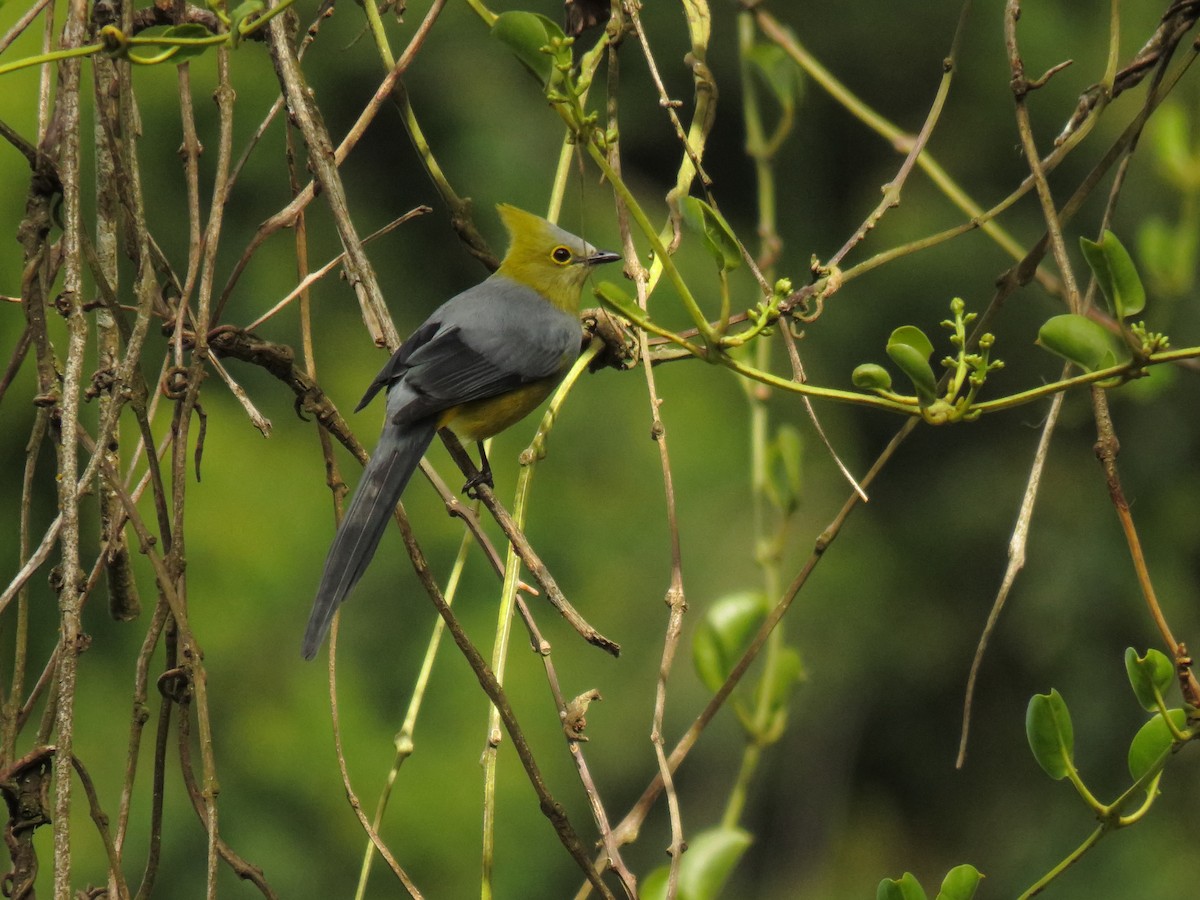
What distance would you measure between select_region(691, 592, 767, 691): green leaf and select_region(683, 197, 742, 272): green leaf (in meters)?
0.94

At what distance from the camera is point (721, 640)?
2568 mm

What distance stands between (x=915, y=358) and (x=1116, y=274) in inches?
10.4

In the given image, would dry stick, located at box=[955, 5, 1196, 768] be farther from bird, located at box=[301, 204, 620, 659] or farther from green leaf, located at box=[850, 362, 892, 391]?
bird, located at box=[301, 204, 620, 659]

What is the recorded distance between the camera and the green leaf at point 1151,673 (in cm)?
175

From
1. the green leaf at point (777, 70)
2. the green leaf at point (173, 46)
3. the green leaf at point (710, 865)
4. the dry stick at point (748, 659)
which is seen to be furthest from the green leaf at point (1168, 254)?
the green leaf at point (173, 46)

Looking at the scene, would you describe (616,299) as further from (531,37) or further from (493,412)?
(493,412)

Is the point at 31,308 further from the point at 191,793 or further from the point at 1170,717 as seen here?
the point at 1170,717

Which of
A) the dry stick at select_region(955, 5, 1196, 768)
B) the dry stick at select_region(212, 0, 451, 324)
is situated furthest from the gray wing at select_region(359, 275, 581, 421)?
the dry stick at select_region(955, 5, 1196, 768)

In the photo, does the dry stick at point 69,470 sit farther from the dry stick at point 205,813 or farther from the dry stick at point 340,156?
the dry stick at point 340,156

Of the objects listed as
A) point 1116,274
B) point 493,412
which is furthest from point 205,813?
point 493,412

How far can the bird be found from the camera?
2914mm

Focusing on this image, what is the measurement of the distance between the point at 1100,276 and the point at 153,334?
6790 millimetres

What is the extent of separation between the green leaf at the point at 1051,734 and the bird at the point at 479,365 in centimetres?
129

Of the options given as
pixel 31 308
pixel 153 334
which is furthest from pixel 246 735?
pixel 31 308
